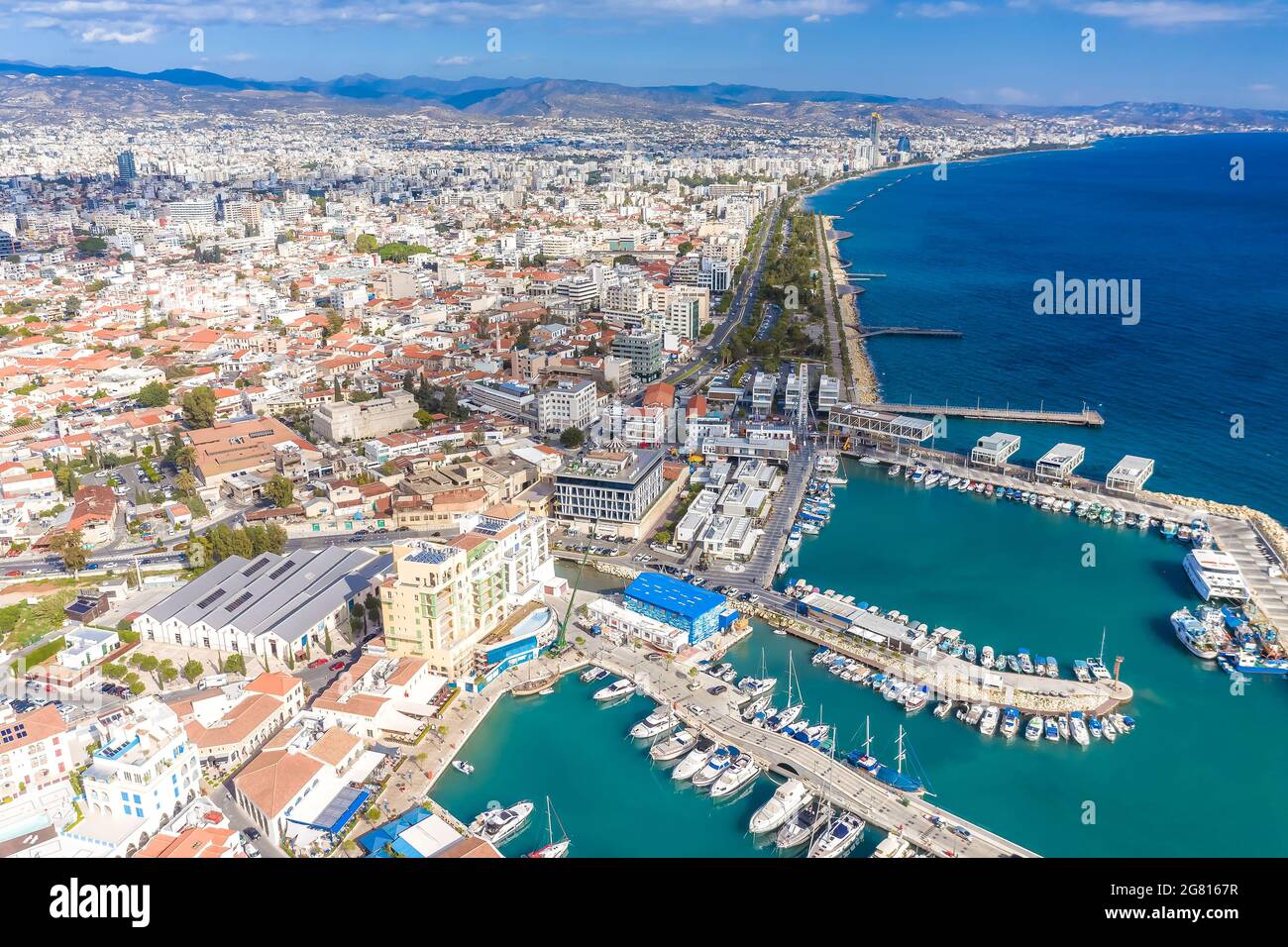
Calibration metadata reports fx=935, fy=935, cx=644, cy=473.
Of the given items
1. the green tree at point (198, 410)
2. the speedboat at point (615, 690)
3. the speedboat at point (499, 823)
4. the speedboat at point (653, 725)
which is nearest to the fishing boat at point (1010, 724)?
the speedboat at point (653, 725)

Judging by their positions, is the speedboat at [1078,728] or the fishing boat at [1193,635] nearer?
the speedboat at [1078,728]

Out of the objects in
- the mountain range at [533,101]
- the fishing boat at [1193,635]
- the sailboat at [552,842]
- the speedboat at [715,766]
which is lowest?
the sailboat at [552,842]

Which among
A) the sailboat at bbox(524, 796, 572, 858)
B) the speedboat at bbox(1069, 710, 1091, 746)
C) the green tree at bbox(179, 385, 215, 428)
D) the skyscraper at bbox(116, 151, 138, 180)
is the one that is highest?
the skyscraper at bbox(116, 151, 138, 180)

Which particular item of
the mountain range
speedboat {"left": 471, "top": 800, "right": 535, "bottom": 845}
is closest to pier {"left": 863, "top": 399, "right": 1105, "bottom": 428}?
speedboat {"left": 471, "top": 800, "right": 535, "bottom": 845}

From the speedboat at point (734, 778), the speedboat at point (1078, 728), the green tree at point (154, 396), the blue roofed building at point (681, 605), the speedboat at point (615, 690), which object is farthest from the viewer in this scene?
the green tree at point (154, 396)

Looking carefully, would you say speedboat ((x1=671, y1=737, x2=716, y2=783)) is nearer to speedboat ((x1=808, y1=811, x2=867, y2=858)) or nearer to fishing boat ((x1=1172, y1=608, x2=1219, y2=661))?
speedboat ((x1=808, y1=811, x2=867, y2=858))

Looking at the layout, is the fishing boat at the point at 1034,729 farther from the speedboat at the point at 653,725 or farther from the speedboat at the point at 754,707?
the speedboat at the point at 653,725

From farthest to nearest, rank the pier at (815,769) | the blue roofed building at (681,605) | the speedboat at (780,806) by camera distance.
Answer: the blue roofed building at (681,605), the speedboat at (780,806), the pier at (815,769)
